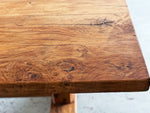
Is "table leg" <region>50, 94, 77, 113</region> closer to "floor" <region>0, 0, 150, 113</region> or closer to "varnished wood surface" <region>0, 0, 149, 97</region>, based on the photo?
"floor" <region>0, 0, 150, 113</region>

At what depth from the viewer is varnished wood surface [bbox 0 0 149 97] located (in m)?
0.75

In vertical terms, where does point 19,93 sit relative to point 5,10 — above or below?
below

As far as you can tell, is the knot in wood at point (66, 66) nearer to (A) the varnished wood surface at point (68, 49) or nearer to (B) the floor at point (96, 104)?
(A) the varnished wood surface at point (68, 49)

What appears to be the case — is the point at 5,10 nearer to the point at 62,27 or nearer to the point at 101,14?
the point at 62,27

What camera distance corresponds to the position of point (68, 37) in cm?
93

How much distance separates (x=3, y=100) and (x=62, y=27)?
0.69 m

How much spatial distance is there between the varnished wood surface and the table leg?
1.09 ft

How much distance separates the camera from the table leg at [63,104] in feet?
3.73

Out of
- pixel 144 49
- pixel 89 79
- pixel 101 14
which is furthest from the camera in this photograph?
pixel 144 49

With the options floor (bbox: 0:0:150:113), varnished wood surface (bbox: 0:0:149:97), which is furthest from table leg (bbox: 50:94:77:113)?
varnished wood surface (bbox: 0:0:149:97)

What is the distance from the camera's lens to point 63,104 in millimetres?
1169

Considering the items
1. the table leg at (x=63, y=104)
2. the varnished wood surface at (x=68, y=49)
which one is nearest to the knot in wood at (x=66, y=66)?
the varnished wood surface at (x=68, y=49)

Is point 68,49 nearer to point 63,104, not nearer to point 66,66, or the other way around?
point 66,66

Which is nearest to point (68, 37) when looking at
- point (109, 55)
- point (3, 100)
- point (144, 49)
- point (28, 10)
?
point (109, 55)
